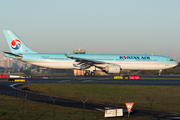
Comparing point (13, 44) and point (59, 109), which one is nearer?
point (59, 109)

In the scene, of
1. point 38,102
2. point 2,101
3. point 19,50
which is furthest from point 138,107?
point 19,50

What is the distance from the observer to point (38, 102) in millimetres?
23828

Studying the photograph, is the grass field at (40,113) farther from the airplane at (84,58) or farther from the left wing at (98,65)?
the airplane at (84,58)

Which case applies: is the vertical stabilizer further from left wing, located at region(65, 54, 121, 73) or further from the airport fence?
the airport fence

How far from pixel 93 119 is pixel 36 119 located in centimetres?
454

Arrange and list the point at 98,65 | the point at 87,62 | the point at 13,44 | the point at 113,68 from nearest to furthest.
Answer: the point at 113,68 → the point at 87,62 → the point at 98,65 → the point at 13,44

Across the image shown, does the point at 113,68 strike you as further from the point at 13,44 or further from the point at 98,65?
the point at 13,44

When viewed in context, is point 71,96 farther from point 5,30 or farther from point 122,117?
point 5,30

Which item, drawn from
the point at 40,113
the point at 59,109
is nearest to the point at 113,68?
the point at 59,109

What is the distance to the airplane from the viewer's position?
173 ft

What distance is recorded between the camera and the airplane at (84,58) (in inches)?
2071

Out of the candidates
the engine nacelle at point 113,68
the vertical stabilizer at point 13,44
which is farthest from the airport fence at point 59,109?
the vertical stabilizer at point 13,44

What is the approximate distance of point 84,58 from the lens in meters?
53.5

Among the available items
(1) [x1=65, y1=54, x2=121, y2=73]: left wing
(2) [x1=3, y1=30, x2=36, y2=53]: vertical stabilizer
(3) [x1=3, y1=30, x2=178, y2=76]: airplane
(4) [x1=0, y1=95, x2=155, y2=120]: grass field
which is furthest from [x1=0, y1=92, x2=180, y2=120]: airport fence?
(2) [x1=3, y1=30, x2=36, y2=53]: vertical stabilizer
